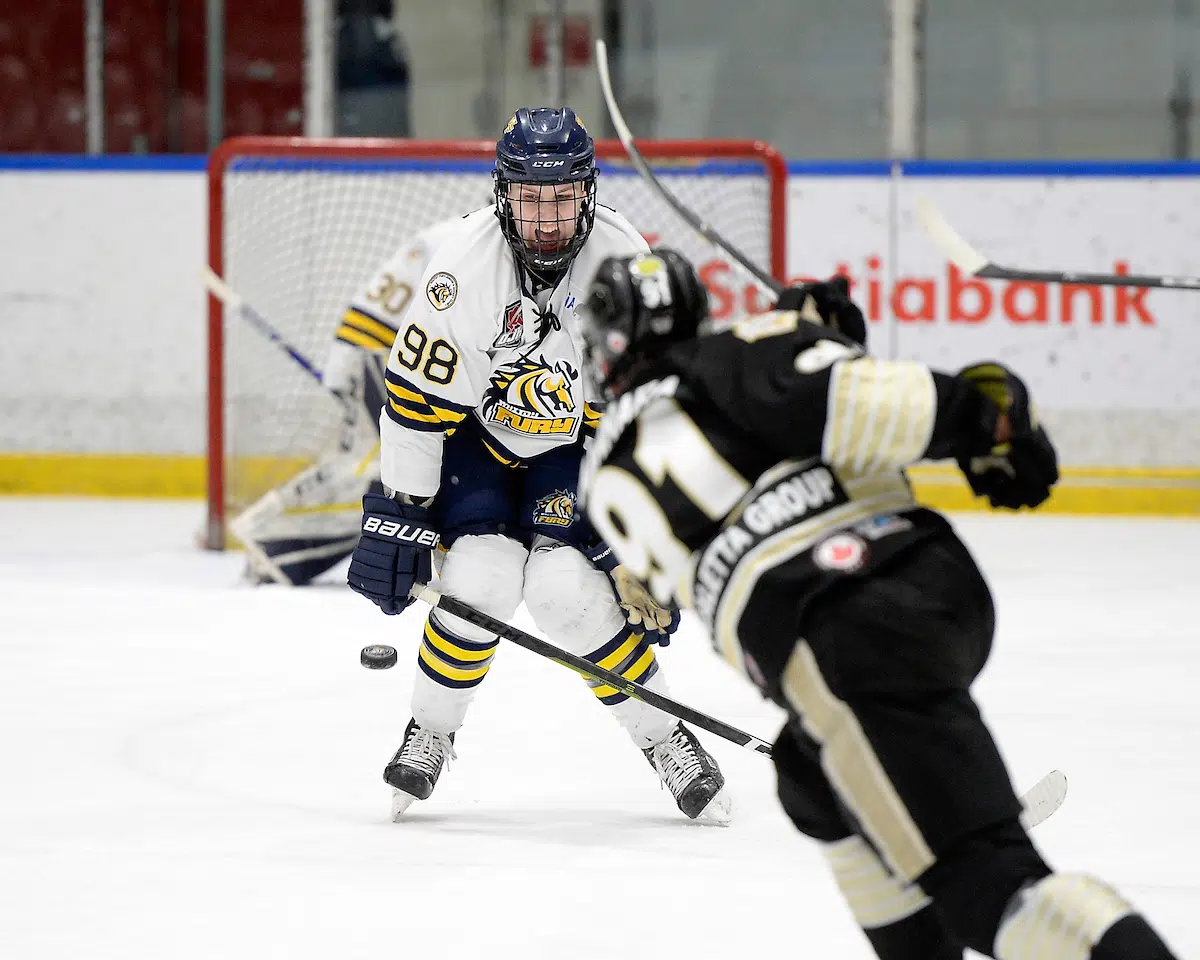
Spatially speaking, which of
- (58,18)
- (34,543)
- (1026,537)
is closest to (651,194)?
(1026,537)

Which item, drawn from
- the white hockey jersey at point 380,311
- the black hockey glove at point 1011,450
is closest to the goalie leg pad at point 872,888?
the black hockey glove at point 1011,450

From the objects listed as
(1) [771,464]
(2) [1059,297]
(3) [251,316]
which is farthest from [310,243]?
(1) [771,464]

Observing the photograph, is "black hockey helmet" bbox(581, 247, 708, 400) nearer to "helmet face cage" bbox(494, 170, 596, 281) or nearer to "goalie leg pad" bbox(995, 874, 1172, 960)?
"goalie leg pad" bbox(995, 874, 1172, 960)

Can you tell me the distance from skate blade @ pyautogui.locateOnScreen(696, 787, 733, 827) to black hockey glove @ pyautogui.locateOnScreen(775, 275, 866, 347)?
3.47 feet

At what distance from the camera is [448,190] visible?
19.8 feet

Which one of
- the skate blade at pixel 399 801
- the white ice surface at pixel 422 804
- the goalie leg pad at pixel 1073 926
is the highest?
the goalie leg pad at pixel 1073 926

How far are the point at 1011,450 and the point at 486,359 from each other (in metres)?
1.23

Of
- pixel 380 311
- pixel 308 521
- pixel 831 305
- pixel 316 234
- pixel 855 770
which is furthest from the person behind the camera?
pixel 316 234

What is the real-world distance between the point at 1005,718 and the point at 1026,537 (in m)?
2.65

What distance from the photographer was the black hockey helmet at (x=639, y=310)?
1.68 m

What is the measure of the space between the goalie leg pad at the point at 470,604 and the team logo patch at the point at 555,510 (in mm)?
60

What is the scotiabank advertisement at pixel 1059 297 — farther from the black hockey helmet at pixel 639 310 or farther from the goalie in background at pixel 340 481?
the black hockey helmet at pixel 639 310

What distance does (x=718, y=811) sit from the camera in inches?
107

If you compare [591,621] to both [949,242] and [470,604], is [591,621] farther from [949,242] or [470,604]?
[949,242]
